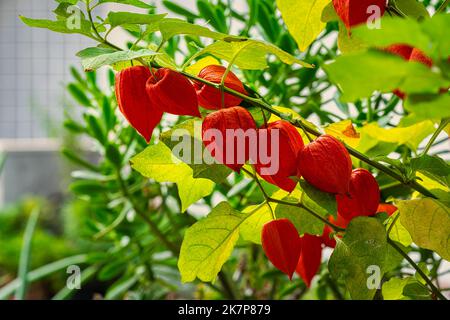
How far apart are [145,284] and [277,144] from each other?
10.5 inches

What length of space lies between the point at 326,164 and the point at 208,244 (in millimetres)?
49

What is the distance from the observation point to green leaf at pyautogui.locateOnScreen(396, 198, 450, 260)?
0.55ft

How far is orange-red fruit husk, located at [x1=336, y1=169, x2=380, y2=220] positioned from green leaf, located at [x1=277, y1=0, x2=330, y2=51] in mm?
43

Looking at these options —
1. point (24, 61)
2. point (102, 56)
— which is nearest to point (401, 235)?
point (102, 56)

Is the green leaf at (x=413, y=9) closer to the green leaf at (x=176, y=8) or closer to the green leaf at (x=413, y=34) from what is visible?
the green leaf at (x=413, y=34)

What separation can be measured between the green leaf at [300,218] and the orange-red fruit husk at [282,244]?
19mm

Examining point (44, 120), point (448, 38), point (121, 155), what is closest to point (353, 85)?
point (448, 38)

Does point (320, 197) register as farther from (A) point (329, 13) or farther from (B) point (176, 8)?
(B) point (176, 8)

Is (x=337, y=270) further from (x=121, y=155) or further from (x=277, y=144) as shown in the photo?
(x=121, y=155)

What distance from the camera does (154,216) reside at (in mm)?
406

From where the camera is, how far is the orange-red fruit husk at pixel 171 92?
0.48 feet

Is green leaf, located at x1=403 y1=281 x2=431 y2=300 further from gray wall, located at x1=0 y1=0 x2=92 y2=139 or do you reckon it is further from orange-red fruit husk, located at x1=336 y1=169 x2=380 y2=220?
gray wall, located at x1=0 y1=0 x2=92 y2=139

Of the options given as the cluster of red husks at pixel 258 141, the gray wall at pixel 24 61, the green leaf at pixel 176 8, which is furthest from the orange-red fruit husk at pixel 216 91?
the gray wall at pixel 24 61

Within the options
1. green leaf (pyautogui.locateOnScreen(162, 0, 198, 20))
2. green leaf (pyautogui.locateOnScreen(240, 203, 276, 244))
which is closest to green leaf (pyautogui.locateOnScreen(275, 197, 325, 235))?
green leaf (pyautogui.locateOnScreen(240, 203, 276, 244))
